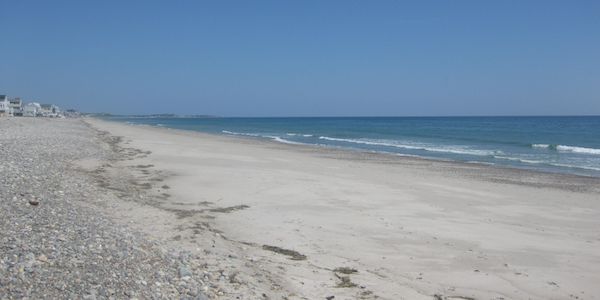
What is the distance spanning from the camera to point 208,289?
19.1 ft

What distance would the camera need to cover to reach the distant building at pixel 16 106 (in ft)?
384

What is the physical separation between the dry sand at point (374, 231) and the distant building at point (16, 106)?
114m

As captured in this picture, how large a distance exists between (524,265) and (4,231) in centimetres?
743

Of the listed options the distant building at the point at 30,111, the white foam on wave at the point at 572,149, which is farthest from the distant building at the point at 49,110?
the white foam on wave at the point at 572,149

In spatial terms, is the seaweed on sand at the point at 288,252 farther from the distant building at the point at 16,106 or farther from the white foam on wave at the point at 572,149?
the distant building at the point at 16,106

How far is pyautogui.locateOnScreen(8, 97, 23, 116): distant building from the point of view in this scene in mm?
116906

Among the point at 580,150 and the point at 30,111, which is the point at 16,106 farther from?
the point at 580,150

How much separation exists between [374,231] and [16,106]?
131 metres

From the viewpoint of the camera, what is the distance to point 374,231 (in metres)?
9.95

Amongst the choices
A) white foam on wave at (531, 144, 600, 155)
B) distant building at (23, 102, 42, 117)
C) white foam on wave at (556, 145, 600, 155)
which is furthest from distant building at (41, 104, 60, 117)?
white foam on wave at (556, 145, 600, 155)

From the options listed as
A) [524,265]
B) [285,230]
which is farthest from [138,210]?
[524,265]

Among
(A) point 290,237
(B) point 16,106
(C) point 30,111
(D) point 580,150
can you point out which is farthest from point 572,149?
(B) point 16,106

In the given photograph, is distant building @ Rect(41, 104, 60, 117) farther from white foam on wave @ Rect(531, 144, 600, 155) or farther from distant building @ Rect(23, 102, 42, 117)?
white foam on wave @ Rect(531, 144, 600, 155)

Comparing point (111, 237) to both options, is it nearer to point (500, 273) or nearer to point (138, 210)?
point (138, 210)
